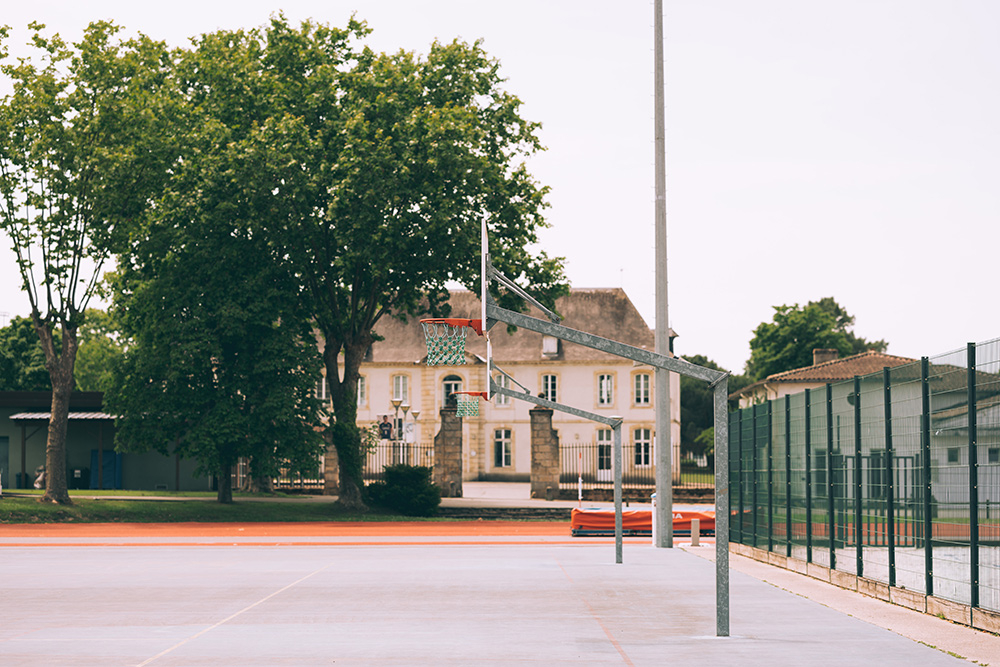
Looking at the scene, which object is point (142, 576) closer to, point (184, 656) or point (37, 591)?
point (37, 591)

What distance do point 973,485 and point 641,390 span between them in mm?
56666

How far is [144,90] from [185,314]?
7833mm

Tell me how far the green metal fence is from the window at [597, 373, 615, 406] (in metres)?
47.2

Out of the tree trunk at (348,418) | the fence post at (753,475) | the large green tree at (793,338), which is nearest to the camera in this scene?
the fence post at (753,475)

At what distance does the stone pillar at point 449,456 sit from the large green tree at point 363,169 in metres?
7.13

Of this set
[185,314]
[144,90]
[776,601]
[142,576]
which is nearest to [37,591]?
[142,576]

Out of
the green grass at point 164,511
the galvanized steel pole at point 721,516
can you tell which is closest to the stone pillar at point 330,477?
the green grass at point 164,511

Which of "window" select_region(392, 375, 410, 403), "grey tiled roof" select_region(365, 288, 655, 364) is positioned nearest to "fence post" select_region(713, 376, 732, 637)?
"grey tiled roof" select_region(365, 288, 655, 364)

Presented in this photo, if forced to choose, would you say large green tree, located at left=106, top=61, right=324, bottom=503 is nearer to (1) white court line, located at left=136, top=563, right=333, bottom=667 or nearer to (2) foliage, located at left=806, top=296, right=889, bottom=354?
(1) white court line, located at left=136, top=563, right=333, bottom=667

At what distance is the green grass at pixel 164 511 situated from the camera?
3703 cm

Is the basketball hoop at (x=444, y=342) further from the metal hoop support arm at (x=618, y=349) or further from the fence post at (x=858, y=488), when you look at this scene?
the fence post at (x=858, y=488)

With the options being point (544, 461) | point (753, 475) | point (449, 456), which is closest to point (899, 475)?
point (753, 475)

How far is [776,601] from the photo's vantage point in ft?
45.9

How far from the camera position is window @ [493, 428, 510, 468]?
68581mm
